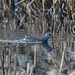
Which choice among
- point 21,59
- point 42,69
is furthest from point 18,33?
point 42,69

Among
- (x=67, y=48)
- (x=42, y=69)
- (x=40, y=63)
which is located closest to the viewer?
(x=42, y=69)

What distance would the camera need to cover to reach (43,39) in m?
5.80

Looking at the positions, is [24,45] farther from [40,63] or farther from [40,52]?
[40,63]

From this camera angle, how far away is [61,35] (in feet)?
20.2

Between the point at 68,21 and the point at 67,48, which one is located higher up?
the point at 68,21

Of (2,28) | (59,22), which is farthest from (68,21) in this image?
(2,28)

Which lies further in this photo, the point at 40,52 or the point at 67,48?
the point at 67,48

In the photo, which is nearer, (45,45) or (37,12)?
(45,45)

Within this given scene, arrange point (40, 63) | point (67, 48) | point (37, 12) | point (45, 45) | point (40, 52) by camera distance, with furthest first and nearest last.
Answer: point (37, 12) < point (45, 45) < point (67, 48) < point (40, 52) < point (40, 63)

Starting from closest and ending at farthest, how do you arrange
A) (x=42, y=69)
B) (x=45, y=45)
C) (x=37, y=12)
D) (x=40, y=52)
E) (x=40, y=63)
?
(x=42, y=69), (x=40, y=63), (x=40, y=52), (x=45, y=45), (x=37, y=12)

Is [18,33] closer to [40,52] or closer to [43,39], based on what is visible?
[43,39]

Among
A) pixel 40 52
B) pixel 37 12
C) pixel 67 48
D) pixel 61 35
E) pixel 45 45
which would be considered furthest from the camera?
pixel 37 12

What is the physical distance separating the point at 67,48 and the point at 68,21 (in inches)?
52.6

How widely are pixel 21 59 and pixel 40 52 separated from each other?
64 cm
